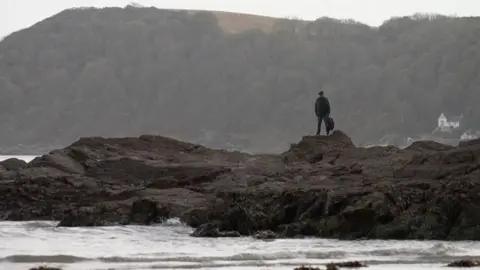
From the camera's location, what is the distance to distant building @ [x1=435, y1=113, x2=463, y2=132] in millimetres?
105875

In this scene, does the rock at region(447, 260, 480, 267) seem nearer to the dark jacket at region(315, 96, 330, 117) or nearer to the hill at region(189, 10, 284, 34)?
the dark jacket at region(315, 96, 330, 117)

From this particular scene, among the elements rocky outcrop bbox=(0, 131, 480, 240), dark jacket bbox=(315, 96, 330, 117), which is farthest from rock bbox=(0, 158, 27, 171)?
dark jacket bbox=(315, 96, 330, 117)

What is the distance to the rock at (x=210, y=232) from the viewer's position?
1911 cm

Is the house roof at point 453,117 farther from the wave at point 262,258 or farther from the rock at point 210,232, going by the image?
the wave at point 262,258

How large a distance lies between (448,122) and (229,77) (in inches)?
1457

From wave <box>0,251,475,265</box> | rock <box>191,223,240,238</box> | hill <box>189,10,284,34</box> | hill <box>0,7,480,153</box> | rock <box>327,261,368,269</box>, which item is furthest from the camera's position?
hill <box>189,10,284,34</box>

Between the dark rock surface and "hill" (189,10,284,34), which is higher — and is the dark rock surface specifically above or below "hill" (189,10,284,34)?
below

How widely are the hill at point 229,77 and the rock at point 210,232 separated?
295 feet

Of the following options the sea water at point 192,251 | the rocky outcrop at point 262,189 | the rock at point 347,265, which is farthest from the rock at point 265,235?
the rock at point 347,265

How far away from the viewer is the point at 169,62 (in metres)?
140

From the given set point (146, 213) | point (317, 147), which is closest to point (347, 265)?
point (146, 213)

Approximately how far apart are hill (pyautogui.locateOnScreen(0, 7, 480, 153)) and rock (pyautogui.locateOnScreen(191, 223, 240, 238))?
89867 millimetres

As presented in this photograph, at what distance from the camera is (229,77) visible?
13400 cm

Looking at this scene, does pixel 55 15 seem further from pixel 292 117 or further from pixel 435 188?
pixel 435 188
